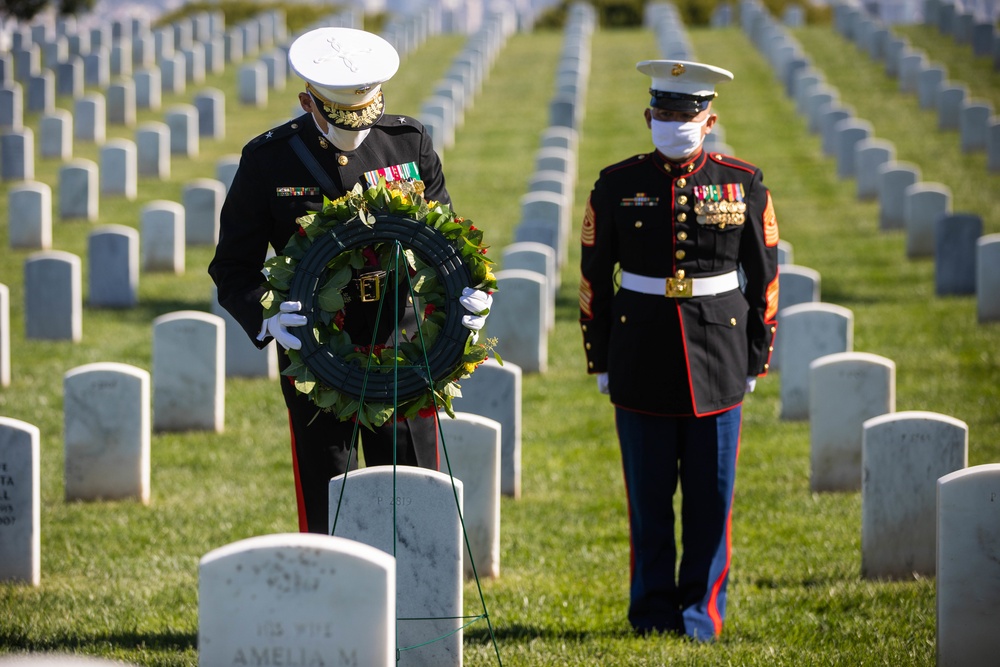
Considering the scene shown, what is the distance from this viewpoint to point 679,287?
535 centimetres

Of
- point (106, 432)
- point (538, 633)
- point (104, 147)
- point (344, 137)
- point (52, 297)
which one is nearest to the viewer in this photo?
point (344, 137)

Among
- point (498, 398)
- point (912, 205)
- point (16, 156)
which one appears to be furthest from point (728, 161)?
point (16, 156)

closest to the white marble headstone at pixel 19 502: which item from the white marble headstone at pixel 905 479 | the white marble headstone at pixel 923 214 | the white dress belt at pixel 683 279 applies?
the white dress belt at pixel 683 279

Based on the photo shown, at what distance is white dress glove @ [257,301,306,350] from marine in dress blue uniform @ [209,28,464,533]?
6 cm

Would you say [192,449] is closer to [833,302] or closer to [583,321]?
[583,321]

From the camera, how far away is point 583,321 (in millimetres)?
5609

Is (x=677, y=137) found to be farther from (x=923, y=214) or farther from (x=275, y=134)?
(x=923, y=214)

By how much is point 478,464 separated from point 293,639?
2878mm

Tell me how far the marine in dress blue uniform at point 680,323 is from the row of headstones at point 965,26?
24.0 m

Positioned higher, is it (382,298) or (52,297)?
(382,298)

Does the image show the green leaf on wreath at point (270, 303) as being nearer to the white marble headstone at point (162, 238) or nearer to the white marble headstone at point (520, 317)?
the white marble headstone at point (520, 317)

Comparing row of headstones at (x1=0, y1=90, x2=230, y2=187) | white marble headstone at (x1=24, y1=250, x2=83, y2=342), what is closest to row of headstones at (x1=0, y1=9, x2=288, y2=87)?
row of headstones at (x1=0, y1=90, x2=230, y2=187)

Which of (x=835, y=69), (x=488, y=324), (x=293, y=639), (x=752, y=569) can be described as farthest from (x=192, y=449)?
(x=835, y=69)

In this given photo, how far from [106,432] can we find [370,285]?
3.38 meters
